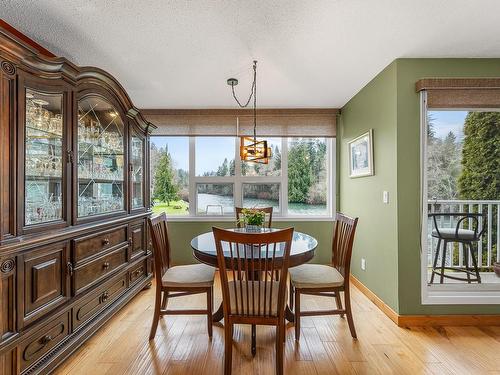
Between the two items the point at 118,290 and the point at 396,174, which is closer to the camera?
the point at 396,174

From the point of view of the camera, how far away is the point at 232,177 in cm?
415

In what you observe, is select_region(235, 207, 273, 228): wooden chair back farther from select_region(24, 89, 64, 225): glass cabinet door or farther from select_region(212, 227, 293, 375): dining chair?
select_region(24, 89, 64, 225): glass cabinet door

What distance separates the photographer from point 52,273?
69.7 inches

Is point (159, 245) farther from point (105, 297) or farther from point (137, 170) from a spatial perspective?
point (137, 170)

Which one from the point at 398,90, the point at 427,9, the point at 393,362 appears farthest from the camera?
the point at 398,90

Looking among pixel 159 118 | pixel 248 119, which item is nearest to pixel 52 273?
pixel 159 118

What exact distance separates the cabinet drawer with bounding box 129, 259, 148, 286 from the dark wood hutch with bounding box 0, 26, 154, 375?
55 millimetres

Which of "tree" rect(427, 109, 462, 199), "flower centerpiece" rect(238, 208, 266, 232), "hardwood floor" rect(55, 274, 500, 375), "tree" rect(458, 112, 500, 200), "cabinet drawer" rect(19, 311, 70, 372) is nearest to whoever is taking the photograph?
"cabinet drawer" rect(19, 311, 70, 372)

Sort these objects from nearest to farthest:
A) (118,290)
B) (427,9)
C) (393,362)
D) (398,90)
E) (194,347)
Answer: (427,9) → (393,362) → (194,347) → (398,90) → (118,290)

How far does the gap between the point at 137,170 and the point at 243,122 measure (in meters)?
1.65

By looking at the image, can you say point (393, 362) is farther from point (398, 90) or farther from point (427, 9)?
point (427, 9)

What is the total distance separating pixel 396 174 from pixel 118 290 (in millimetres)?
2875

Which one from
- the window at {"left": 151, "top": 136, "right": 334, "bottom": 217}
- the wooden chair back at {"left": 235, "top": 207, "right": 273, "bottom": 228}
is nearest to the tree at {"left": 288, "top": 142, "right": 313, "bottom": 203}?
the window at {"left": 151, "top": 136, "right": 334, "bottom": 217}

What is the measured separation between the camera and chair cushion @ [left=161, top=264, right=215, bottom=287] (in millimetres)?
2166
